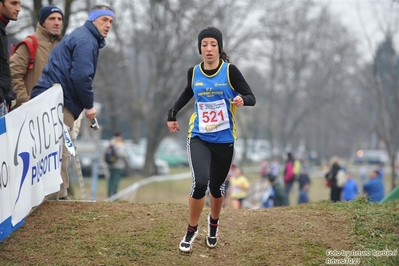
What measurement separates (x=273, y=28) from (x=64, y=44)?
26.5 meters

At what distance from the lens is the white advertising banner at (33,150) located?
6117mm

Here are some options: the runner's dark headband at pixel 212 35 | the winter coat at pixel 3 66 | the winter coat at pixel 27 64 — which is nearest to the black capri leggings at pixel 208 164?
the runner's dark headband at pixel 212 35

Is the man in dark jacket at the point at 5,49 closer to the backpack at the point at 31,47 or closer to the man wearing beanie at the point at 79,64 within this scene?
the man wearing beanie at the point at 79,64

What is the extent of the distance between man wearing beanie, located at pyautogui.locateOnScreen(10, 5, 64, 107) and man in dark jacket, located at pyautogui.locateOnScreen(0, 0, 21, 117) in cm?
105

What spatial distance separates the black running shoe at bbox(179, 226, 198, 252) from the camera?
6008mm

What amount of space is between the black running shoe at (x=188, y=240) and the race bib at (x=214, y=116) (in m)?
0.98

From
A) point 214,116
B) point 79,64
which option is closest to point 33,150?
point 79,64

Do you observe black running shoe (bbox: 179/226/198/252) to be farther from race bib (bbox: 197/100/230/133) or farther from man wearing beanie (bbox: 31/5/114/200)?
man wearing beanie (bbox: 31/5/114/200)

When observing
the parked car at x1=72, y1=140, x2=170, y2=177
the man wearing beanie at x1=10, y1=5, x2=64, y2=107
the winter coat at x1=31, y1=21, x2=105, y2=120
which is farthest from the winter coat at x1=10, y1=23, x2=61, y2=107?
the parked car at x1=72, y1=140, x2=170, y2=177

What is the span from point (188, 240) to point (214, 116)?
3.97ft

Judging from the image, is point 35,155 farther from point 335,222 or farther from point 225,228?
point 335,222

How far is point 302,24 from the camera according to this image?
49.1 m

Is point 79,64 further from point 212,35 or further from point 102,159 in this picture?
point 102,159

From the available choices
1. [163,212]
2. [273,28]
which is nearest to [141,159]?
[273,28]
